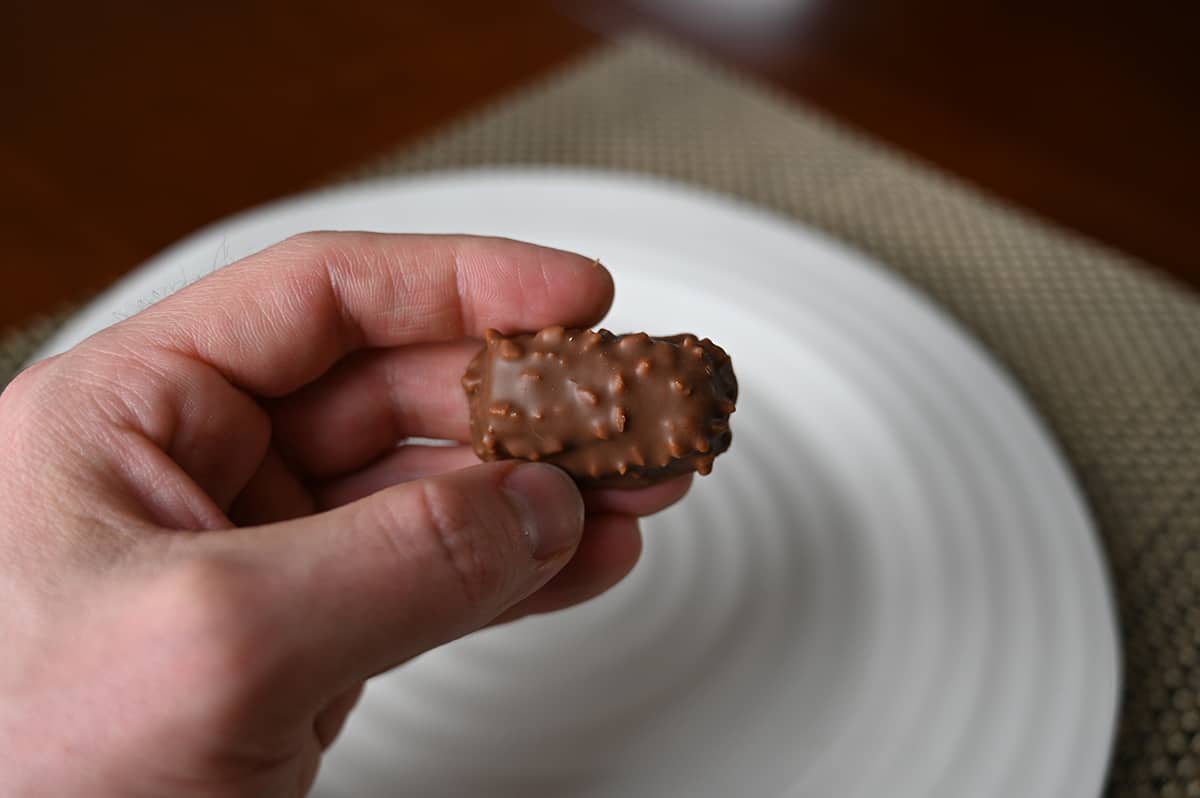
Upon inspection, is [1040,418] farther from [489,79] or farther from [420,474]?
[489,79]

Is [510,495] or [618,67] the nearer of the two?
[510,495]

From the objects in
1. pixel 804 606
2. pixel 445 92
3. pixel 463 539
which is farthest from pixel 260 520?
pixel 445 92

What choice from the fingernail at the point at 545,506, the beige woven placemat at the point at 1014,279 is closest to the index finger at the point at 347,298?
the fingernail at the point at 545,506

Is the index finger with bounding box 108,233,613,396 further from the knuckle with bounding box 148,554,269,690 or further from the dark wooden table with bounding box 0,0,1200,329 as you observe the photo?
the dark wooden table with bounding box 0,0,1200,329

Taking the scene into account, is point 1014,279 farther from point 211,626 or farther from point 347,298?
point 211,626

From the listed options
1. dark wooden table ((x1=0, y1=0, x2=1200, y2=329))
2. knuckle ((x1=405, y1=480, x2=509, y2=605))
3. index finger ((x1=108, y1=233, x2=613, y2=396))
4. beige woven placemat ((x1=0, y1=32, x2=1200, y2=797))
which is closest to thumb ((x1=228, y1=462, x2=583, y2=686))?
knuckle ((x1=405, y1=480, x2=509, y2=605))

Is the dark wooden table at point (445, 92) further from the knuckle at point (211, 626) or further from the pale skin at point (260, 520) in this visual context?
the knuckle at point (211, 626)

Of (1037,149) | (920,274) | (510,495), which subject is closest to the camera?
(510,495)

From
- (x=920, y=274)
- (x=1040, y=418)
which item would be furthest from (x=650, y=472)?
(x=920, y=274)
